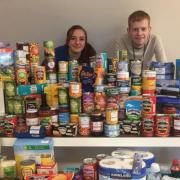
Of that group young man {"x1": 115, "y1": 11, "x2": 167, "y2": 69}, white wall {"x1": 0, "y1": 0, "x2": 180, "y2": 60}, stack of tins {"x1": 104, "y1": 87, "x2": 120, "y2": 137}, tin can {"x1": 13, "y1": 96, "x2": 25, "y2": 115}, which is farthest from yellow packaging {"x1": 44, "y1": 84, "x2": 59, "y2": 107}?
white wall {"x1": 0, "y1": 0, "x2": 180, "y2": 60}

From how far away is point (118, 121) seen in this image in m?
1.50

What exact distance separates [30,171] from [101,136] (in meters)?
0.37

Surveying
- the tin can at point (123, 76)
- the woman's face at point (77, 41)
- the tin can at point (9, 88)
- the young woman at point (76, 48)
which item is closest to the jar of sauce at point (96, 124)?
the tin can at point (123, 76)

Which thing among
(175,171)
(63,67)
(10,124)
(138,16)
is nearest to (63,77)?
(63,67)

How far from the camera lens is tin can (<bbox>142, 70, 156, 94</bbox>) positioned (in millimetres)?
1510

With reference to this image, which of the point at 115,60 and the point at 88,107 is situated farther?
the point at 115,60

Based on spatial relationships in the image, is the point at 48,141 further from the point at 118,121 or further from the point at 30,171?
the point at 118,121

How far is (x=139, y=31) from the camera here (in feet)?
8.31

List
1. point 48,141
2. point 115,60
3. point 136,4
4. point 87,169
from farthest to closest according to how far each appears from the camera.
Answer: point 136,4 < point 115,60 < point 48,141 < point 87,169

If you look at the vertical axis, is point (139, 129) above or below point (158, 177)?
above

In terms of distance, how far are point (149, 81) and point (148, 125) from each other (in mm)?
230

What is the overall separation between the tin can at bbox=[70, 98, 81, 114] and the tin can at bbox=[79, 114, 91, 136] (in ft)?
0.18

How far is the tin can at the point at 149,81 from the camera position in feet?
4.95

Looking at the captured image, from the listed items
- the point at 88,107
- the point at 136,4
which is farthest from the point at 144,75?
the point at 136,4
